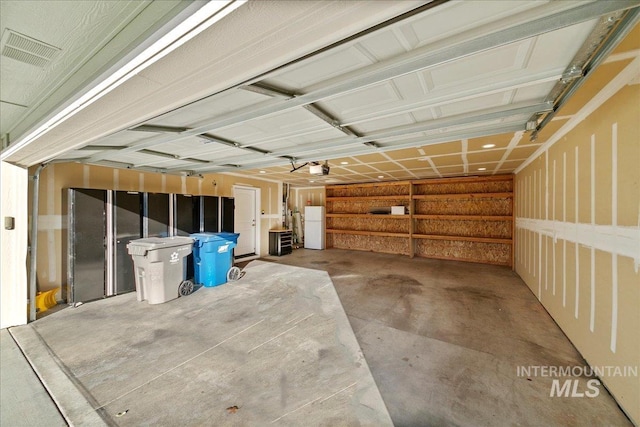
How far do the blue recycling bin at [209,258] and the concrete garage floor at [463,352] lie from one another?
2234 mm

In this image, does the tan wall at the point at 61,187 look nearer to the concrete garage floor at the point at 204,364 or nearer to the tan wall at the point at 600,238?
the concrete garage floor at the point at 204,364

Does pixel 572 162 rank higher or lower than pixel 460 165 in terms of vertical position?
lower

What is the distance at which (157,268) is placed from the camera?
11.3 feet

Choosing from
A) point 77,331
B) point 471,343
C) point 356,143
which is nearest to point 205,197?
point 77,331

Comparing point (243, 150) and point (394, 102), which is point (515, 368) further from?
point (243, 150)

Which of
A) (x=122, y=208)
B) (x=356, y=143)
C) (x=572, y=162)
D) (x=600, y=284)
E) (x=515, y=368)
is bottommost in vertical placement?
(x=515, y=368)

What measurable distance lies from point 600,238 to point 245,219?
6527 millimetres

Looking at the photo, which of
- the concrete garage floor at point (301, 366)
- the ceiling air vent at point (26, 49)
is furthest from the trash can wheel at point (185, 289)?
the ceiling air vent at point (26, 49)

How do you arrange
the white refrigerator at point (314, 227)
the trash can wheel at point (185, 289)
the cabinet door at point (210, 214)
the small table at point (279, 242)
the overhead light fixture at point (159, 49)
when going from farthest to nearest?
the white refrigerator at point (314, 227) → the small table at point (279, 242) → the cabinet door at point (210, 214) → the trash can wheel at point (185, 289) → the overhead light fixture at point (159, 49)

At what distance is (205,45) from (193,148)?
2702mm

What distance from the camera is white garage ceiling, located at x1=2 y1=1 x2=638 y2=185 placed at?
3.03 feet

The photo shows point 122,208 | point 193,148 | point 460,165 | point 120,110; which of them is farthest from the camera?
point 460,165

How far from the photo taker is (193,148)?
319cm

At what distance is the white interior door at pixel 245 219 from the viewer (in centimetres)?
644
